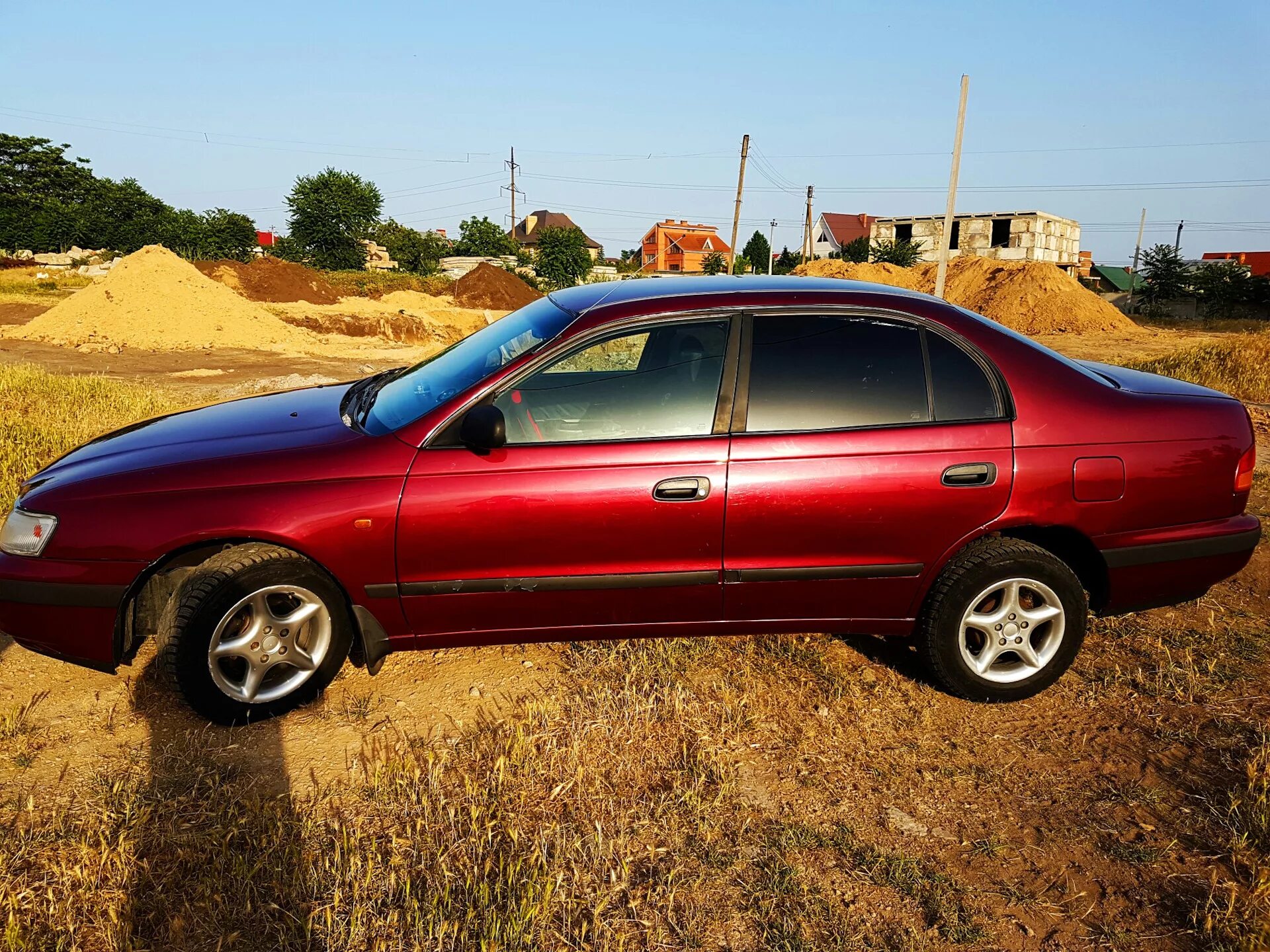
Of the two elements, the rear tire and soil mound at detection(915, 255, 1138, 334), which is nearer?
the rear tire

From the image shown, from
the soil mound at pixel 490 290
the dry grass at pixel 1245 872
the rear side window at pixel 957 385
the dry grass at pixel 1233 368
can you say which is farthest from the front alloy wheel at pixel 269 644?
the soil mound at pixel 490 290

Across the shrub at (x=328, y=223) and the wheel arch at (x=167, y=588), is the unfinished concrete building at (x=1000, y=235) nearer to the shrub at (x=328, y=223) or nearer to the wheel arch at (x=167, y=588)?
the shrub at (x=328, y=223)

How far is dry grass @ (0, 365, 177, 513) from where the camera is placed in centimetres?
598

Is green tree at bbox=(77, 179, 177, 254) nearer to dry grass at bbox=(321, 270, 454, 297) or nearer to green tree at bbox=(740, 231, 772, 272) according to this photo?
dry grass at bbox=(321, 270, 454, 297)

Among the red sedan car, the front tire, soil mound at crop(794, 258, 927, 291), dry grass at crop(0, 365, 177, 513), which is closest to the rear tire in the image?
the red sedan car

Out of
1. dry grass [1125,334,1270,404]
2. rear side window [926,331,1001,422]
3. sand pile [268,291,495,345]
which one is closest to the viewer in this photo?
rear side window [926,331,1001,422]

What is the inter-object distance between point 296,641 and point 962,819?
2467 millimetres

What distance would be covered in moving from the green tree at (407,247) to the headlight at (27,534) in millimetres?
53961

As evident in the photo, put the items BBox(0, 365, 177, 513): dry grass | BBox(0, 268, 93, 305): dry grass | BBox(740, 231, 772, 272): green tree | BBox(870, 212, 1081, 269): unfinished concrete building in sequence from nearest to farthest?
BBox(0, 365, 177, 513): dry grass → BBox(0, 268, 93, 305): dry grass → BBox(870, 212, 1081, 269): unfinished concrete building → BBox(740, 231, 772, 272): green tree

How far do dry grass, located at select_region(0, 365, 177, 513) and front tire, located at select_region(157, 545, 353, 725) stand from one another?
3130mm

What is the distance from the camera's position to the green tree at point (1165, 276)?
120ft

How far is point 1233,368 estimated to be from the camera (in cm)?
1105

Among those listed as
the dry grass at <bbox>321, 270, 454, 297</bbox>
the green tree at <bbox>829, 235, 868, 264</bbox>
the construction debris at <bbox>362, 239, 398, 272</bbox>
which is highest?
the green tree at <bbox>829, 235, 868, 264</bbox>

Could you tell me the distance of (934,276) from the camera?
35.2 m
